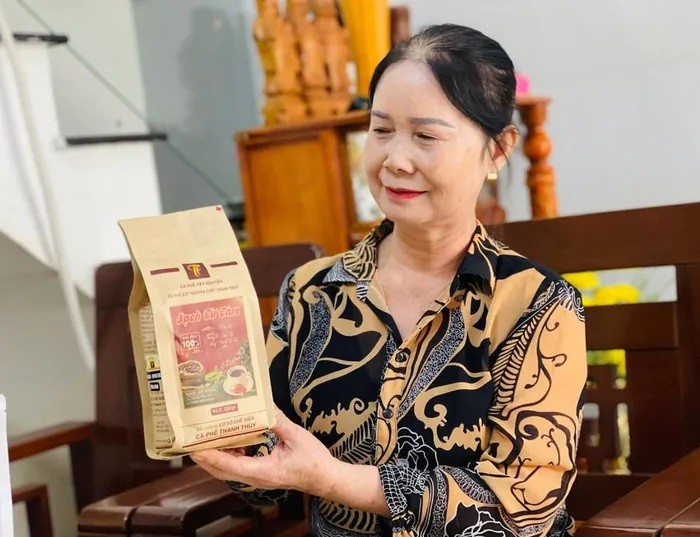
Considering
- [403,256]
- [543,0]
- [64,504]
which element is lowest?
[64,504]

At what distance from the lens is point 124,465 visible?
1.79m

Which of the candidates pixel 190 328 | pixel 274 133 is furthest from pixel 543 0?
pixel 190 328

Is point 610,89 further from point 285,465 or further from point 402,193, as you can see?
point 285,465

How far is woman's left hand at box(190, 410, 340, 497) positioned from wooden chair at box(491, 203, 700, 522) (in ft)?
1.81

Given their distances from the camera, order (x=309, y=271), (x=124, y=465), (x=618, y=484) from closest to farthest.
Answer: (x=309, y=271) < (x=618, y=484) < (x=124, y=465)

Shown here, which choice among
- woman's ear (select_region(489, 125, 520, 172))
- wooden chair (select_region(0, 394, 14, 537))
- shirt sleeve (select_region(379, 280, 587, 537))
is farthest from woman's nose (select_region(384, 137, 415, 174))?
wooden chair (select_region(0, 394, 14, 537))

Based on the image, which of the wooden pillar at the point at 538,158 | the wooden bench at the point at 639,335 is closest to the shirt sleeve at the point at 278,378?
the wooden bench at the point at 639,335


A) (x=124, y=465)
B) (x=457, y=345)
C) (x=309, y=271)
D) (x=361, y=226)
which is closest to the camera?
(x=457, y=345)

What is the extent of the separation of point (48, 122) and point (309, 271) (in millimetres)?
1091

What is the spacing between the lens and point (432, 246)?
3.94ft

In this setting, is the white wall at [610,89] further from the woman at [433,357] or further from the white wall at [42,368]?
the woman at [433,357]

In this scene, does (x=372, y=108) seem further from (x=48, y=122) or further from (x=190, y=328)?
(x=48, y=122)

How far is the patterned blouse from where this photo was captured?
3.51 feet

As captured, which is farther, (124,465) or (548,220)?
(124,465)
